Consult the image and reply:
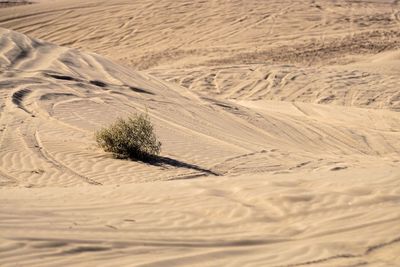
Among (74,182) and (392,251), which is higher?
(392,251)

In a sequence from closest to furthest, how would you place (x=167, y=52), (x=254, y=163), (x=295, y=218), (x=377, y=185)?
(x=295, y=218)
(x=377, y=185)
(x=254, y=163)
(x=167, y=52)

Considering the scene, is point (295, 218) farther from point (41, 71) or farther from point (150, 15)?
point (150, 15)

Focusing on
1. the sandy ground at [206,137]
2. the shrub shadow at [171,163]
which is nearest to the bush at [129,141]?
the shrub shadow at [171,163]

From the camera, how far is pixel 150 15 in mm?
34500

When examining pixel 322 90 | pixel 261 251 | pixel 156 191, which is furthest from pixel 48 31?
pixel 261 251

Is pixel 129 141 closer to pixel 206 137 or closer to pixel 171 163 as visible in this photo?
pixel 171 163

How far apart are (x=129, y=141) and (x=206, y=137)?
235 centimetres

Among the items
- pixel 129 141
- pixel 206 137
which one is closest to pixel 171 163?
pixel 129 141

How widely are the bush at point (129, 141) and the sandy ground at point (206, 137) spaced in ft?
0.80

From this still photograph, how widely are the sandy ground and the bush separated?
0.80 feet

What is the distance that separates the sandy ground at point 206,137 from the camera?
5324mm

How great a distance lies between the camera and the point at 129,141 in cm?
1134

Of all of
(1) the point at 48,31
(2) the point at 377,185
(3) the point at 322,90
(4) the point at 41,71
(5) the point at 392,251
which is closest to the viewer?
(5) the point at 392,251

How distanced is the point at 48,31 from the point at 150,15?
17.4 feet
